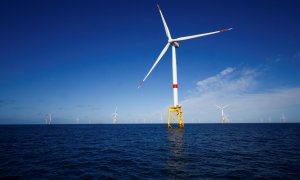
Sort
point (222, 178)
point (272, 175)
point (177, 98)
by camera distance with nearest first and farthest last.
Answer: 1. point (222, 178)
2. point (272, 175)
3. point (177, 98)

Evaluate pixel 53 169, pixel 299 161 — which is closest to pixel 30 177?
pixel 53 169

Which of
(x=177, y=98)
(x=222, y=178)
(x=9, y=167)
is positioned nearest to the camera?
(x=222, y=178)

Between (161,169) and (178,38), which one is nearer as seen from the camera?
(161,169)

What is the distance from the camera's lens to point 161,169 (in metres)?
18.1

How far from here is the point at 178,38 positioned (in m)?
73.3

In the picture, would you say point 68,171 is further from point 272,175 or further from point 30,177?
point 272,175

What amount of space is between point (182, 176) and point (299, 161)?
15.5m

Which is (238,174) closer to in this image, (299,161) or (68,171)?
(299,161)

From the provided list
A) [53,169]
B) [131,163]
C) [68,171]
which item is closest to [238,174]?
[131,163]

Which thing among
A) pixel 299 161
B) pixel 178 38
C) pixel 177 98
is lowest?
pixel 299 161

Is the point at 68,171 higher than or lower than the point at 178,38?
lower

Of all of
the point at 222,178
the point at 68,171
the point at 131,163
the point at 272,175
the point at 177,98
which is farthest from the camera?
the point at 177,98

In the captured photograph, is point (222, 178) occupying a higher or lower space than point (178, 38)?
lower

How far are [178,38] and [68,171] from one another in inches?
2520
